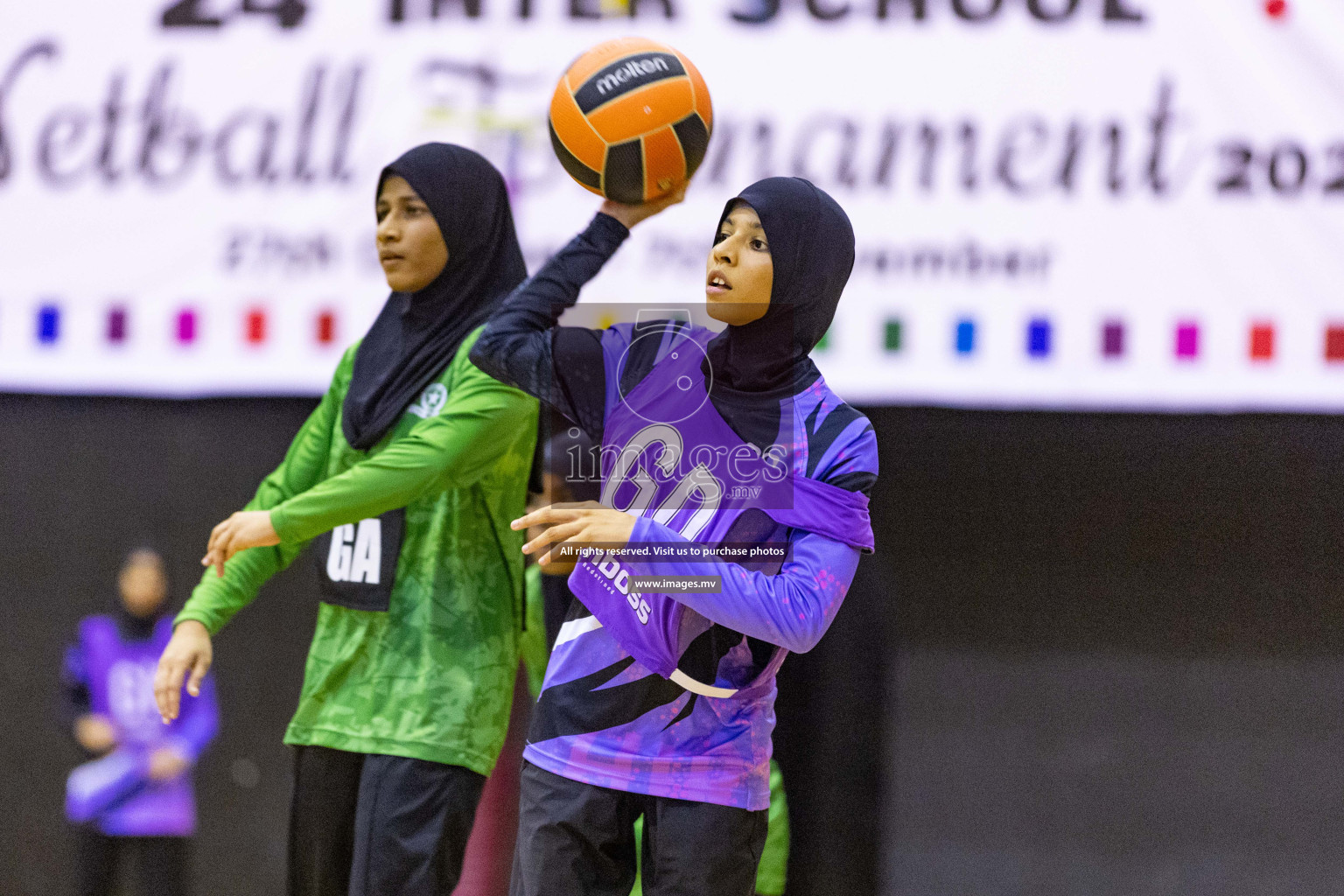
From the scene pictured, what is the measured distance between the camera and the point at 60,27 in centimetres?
333

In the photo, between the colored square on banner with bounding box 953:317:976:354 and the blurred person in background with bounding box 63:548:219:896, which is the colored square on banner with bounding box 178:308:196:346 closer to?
the blurred person in background with bounding box 63:548:219:896

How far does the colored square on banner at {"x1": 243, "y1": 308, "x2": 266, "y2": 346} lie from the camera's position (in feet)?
10.6

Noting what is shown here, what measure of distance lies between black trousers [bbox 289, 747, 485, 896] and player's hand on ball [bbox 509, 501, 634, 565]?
0.84 meters

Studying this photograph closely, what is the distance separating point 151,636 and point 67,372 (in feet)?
2.53

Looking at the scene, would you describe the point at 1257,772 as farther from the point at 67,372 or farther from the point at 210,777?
the point at 67,372

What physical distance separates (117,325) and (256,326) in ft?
1.34

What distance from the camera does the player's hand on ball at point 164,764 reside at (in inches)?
128

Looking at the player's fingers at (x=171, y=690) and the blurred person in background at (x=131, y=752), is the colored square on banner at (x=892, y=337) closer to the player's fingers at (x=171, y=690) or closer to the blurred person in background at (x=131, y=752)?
the player's fingers at (x=171, y=690)

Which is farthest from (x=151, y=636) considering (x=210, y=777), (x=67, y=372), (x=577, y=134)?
(x=577, y=134)

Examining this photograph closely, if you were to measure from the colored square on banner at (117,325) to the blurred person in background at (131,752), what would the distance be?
627 mm

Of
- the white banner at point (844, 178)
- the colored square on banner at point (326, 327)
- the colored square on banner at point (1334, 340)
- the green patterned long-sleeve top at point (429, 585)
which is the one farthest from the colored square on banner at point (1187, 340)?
the colored square on banner at point (326, 327)

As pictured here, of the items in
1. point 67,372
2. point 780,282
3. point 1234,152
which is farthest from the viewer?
point 67,372

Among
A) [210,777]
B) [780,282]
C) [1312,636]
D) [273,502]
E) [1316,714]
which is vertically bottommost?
[210,777]

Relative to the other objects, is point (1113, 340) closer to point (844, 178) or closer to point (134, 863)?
point (844, 178)
